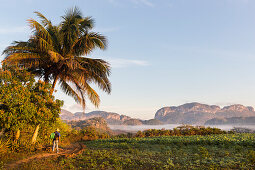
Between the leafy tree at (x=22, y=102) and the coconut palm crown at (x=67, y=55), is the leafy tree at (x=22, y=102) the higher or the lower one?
the lower one

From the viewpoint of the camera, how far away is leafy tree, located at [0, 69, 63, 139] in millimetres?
10555

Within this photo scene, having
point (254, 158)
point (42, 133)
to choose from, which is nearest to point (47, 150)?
point (42, 133)

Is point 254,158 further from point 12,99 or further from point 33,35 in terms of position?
point 33,35

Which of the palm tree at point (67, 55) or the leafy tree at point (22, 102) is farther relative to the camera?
the palm tree at point (67, 55)

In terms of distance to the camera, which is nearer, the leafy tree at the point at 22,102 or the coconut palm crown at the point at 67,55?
the leafy tree at the point at 22,102

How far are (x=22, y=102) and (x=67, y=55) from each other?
20.3ft

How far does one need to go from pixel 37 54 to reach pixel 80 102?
19.6ft

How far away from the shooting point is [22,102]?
11.0m

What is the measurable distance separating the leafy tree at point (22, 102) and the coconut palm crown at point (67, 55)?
216 cm

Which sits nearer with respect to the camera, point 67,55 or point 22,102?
point 22,102

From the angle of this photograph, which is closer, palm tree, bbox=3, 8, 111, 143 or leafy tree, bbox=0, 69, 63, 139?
leafy tree, bbox=0, 69, 63, 139

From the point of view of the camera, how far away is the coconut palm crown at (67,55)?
14.3 meters

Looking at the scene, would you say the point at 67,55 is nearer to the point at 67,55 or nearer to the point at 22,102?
the point at 67,55

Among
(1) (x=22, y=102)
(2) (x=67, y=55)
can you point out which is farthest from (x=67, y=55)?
(1) (x=22, y=102)
